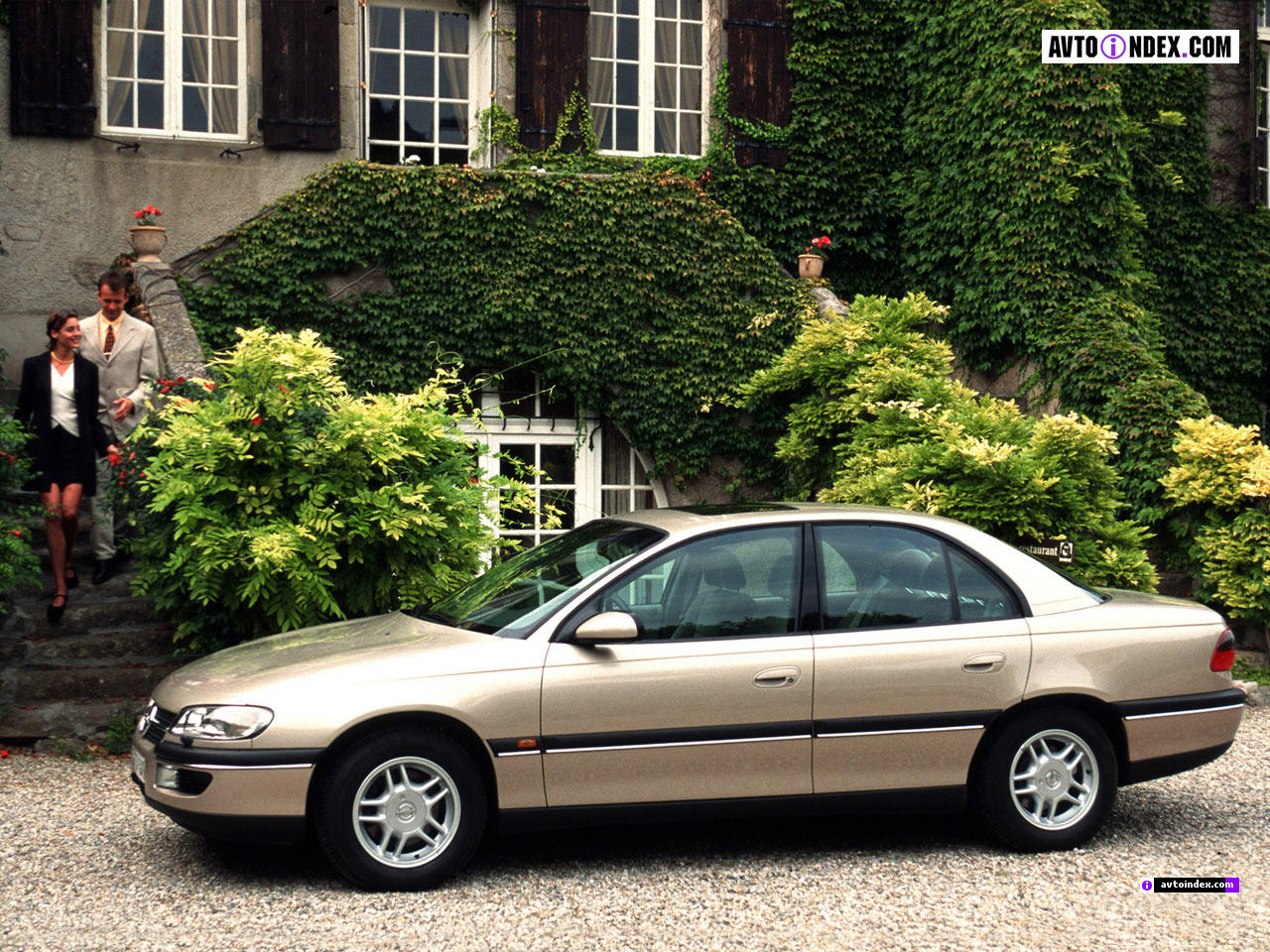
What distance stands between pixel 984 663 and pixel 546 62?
940 cm

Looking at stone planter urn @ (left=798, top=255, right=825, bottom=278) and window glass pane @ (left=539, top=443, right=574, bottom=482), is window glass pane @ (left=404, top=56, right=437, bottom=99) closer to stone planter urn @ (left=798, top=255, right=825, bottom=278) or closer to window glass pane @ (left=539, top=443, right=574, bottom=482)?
window glass pane @ (left=539, top=443, right=574, bottom=482)

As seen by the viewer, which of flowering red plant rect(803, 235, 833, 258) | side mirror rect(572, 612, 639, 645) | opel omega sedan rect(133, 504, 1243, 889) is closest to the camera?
opel omega sedan rect(133, 504, 1243, 889)

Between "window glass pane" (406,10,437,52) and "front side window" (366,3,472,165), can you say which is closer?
"front side window" (366,3,472,165)

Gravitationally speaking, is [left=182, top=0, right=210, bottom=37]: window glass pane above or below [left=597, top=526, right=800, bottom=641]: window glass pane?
above

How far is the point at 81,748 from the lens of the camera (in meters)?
7.59

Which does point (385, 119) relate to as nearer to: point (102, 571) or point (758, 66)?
point (758, 66)

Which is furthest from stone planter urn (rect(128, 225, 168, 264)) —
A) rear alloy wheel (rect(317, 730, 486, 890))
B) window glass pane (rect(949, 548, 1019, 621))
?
window glass pane (rect(949, 548, 1019, 621))

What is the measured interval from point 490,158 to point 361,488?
21.6ft

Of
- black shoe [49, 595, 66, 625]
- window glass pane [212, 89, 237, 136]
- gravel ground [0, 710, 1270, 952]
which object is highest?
window glass pane [212, 89, 237, 136]

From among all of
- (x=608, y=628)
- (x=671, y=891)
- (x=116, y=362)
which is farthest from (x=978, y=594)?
(x=116, y=362)

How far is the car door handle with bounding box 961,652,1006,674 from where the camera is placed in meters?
5.52

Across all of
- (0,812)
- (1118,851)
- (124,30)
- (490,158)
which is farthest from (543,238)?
(1118,851)

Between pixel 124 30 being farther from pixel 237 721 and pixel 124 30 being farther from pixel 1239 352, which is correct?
pixel 1239 352

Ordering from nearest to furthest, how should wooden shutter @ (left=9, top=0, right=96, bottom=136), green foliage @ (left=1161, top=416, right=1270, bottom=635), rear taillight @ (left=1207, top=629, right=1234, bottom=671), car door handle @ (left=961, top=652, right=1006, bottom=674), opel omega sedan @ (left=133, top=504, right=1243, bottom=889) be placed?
opel omega sedan @ (left=133, top=504, right=1243, bottom=889) < car door handle @ (left=961, top=652, right=1006, bottom=674) < rear taillight @ (left=1207, top=629, right=1234, bottom=671) < green foliage @ (left=1161, top=416, right=1270, bottom=635) < wooden shutter @ (left=9, top=0, right=96, bottom=136)
